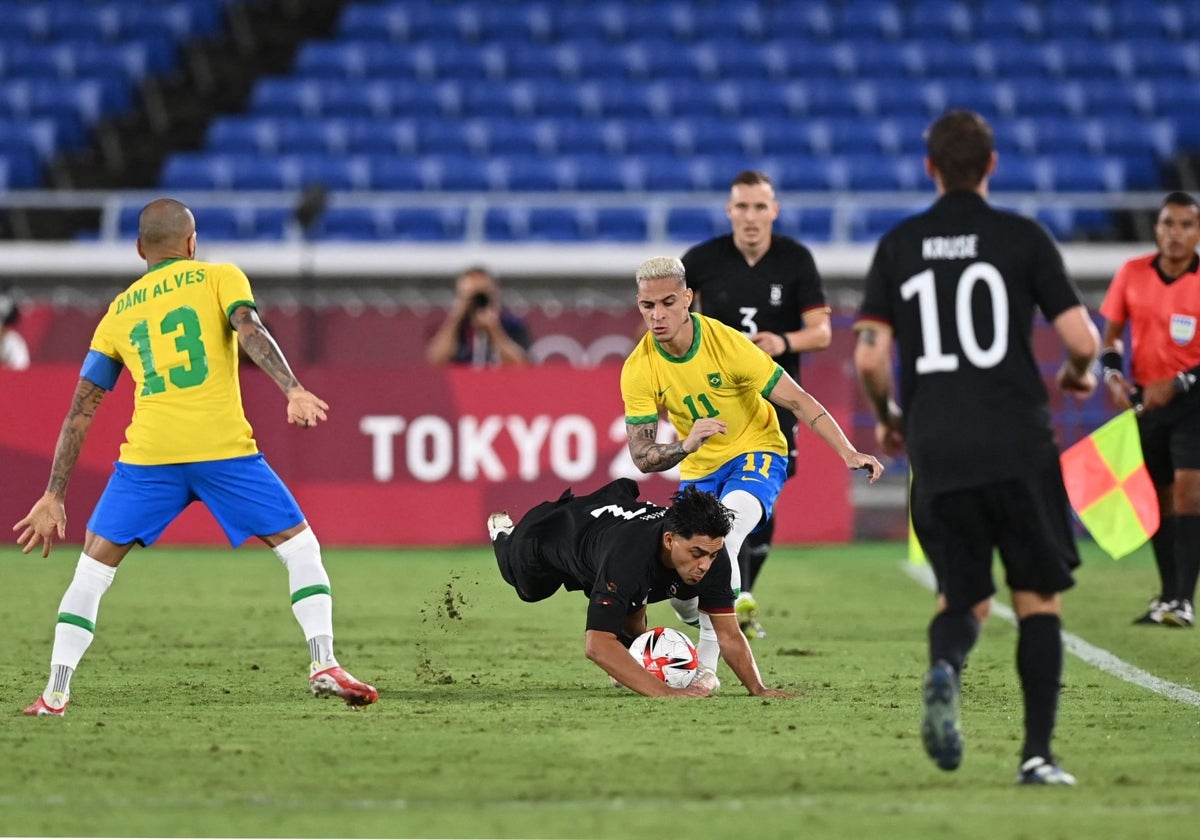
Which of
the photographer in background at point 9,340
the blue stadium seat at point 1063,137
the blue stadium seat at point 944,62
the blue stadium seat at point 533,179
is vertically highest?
the blue stadium seat at point 944,62

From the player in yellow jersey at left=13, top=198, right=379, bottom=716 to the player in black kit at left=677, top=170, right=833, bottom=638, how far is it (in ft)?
10.3

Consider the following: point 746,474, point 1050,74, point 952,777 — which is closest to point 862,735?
point 952,777

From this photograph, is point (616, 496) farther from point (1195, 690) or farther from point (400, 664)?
point (1195, 690)

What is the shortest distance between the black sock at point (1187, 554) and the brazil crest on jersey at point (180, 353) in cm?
548

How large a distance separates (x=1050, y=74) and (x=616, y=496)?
1842cm

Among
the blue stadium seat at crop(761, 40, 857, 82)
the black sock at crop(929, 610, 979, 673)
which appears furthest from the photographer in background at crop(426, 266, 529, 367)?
the black sock at crop(929, 610, 979, 673)

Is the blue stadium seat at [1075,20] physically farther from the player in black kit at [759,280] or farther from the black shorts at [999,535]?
the black shorts at [999,535]

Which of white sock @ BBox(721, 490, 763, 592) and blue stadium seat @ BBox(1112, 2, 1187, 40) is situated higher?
blue stadium seat @ BBox(1112, 2, 1187, 40)

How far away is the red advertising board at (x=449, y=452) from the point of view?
15781 mm

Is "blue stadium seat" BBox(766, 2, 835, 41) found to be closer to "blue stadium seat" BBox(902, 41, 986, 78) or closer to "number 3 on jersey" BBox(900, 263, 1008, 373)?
"blue stadium seat" BBox(902, 41, 986, 78)

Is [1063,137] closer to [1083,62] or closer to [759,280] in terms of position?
[1083,62]

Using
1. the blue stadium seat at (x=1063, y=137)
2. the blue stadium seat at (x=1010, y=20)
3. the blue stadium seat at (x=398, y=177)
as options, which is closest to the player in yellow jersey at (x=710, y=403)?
the blue stadium seat at (x=398, y=177)

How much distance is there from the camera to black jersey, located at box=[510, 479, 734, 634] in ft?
24.0

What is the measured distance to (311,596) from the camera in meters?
7.27
